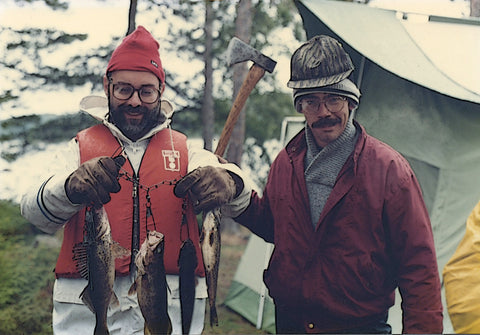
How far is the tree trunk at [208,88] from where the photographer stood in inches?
472

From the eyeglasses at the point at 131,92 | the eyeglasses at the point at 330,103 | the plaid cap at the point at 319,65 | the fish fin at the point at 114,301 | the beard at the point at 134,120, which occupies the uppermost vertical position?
the plaid cap at the point at 319,65

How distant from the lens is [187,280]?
2918mm

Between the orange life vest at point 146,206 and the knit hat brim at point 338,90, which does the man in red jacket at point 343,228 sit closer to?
the knit hat brim at point 338,90

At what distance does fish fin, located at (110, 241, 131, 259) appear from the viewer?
282 centimetres

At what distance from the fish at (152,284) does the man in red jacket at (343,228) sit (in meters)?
0.67

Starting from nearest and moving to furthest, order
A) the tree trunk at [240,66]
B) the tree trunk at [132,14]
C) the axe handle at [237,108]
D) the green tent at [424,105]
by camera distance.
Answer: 1. the axe handle at [237,108]
2. the green tent at [424,105]
3. the tree trunk at [132,14]
4. the tree trunk at [240,66]

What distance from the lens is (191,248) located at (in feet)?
9.48

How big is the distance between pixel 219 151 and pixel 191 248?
3.19 feet

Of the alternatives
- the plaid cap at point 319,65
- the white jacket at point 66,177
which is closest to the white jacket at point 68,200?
the white jacket at point 66,177

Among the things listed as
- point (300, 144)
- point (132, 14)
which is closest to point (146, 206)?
point (300, 144)

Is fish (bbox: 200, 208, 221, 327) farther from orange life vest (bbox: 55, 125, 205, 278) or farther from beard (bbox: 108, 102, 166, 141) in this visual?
beard (bbox: 108, 102, 166, 141)

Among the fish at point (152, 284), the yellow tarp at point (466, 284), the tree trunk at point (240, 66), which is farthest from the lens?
the tree trunk at point (240, 66)

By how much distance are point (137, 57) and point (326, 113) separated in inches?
42.1

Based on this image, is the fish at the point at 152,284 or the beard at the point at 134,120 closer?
the fish at the point at 152,284
